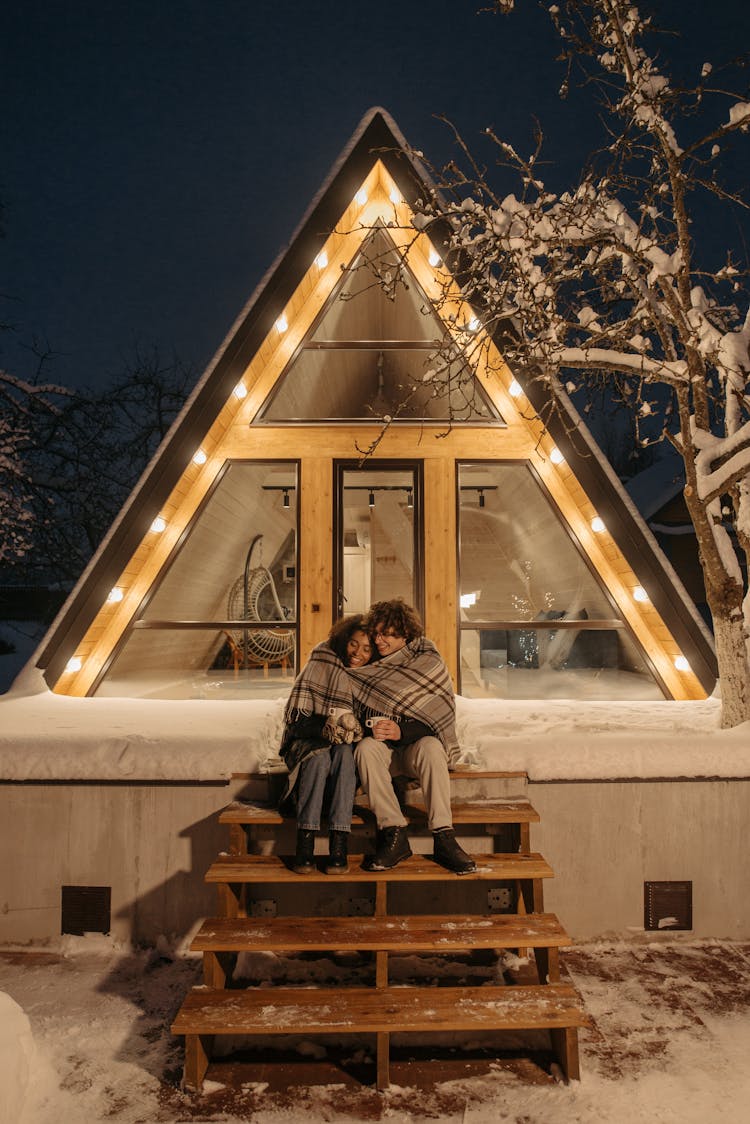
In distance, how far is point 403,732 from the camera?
12.7 ft

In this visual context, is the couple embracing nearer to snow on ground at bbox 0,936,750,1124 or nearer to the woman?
the woman

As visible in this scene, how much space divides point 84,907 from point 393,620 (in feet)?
8.04

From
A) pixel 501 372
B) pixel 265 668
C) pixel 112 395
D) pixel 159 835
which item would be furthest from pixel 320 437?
pixel 112 395

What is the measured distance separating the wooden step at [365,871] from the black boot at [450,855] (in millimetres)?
30

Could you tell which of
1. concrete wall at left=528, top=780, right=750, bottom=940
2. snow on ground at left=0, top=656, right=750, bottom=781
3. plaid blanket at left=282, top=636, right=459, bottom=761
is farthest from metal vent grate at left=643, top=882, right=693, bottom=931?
plaid blanket at left=282, top=636, right=459, bottom=761

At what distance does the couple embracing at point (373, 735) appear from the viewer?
3.49m

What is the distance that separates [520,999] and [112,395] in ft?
49.6

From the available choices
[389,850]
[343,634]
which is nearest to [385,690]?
[343,634]

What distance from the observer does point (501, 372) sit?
654 cm

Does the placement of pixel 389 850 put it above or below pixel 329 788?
below

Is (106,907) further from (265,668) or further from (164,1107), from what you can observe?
(265,668)

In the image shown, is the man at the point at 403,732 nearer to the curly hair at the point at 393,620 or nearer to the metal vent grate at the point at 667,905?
the curly hair at the point at 393,620

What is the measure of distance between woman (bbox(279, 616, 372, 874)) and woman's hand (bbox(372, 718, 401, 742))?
0.11 m

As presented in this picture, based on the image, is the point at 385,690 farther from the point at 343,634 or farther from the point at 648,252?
the point at 648,252
